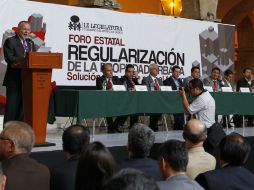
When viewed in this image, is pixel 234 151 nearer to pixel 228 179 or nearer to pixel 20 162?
pixel 228 179

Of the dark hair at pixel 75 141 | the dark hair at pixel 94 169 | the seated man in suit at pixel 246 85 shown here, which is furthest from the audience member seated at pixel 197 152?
the seated man in suit at pixel 246 85

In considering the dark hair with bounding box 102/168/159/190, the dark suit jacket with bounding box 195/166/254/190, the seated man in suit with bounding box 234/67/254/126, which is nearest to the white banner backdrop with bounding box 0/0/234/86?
the seated man in suit with bounding box 234/67/254/126

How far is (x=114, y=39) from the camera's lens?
9.38m

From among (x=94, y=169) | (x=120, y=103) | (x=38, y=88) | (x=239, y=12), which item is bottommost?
(x=94, y=169)

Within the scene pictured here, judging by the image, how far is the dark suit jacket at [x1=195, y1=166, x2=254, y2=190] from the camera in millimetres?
2715

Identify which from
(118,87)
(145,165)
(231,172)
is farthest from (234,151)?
(118,87)

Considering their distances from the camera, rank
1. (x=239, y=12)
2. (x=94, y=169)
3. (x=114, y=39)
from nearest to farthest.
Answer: (x=94, y=169) < (x=114, y=39) < (x=239, y=12)

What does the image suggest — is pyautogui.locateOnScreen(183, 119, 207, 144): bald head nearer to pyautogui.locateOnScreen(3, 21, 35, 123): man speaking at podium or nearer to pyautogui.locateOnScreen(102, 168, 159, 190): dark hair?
pyautogui.locateOnScreen(102, 168, 159, 190): dark hair

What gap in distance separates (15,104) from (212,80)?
15.0 ft

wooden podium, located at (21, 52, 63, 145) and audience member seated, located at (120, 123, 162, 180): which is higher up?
wooden podium, located at (21, 52, 63, 145)

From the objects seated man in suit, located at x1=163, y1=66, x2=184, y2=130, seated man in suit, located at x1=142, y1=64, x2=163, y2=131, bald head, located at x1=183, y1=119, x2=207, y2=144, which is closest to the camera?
bald head, located at x1=183, y1=119, x2=207, y2=144

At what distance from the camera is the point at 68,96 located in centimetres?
709

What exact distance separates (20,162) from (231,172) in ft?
3.54

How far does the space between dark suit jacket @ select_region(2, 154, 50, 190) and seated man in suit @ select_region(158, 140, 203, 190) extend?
64cm
